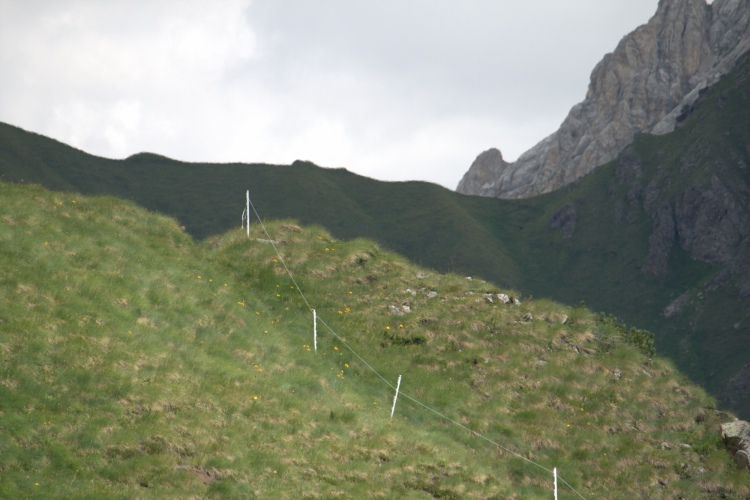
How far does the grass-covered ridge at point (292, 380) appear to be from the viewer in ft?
63.7

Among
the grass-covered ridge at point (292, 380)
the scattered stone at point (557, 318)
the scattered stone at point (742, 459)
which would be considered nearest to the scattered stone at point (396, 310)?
the grass-covered ridge at point (292, 380)

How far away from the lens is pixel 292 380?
27.2 metres

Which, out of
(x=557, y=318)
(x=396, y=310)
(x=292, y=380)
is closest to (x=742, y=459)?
(x=557, y=318)

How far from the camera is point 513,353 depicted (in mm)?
34781

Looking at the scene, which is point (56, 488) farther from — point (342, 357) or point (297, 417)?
point (342, 357)

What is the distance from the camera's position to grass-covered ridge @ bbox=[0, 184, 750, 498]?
19.4 metres

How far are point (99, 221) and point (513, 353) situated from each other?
19.2 m

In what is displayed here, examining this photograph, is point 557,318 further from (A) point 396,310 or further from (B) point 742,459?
(B) point 742,459

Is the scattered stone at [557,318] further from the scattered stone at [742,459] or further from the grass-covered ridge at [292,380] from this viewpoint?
the scattered stone at [742,459]

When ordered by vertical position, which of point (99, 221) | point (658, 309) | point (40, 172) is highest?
point (40, 172)

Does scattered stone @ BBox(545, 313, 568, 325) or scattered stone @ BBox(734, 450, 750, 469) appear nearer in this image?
scattered stone @ BBox(734, 450, 750, 469)

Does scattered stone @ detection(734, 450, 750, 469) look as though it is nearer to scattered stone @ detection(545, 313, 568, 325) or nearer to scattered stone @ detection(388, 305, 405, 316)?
scattered stone @ detection(545, 313, 568, 325)

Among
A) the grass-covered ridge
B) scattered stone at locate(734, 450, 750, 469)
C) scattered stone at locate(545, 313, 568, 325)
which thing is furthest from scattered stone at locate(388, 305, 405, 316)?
scattered stone at locate(734, 450, 750, 469)

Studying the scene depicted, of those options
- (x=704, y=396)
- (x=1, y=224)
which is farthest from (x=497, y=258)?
(x=1, y=224)
